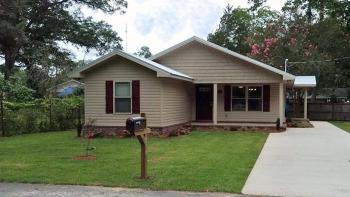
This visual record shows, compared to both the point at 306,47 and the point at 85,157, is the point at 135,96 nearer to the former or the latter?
the point at 85,157

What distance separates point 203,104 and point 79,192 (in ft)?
55.9

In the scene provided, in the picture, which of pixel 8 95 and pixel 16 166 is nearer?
pixel 16 166

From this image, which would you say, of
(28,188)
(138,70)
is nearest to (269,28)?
(138,70)

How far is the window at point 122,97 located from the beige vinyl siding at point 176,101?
4.62 feet

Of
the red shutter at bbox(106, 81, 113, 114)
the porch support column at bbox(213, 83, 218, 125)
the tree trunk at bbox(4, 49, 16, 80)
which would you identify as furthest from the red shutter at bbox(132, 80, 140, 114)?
the tree trunk at bbox(4, 49, 16, 80)

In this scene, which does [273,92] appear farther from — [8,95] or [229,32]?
[229,32]

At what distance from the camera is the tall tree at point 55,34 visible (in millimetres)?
36250

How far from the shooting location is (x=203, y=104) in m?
24.8

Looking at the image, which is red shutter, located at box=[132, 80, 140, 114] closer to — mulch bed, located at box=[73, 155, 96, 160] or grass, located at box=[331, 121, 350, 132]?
mulch bed, located at box=[73, 155, 96, 160]

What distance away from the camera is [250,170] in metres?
10.5

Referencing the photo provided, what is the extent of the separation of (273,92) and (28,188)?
1734cm

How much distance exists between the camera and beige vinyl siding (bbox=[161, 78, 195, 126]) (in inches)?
762

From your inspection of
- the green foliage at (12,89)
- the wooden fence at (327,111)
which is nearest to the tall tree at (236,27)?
the wooden fence at (327,111)

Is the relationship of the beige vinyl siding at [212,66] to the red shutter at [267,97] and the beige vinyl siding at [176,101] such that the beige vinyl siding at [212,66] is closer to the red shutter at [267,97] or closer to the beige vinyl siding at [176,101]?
the beige vinyl siding at [176,101]
